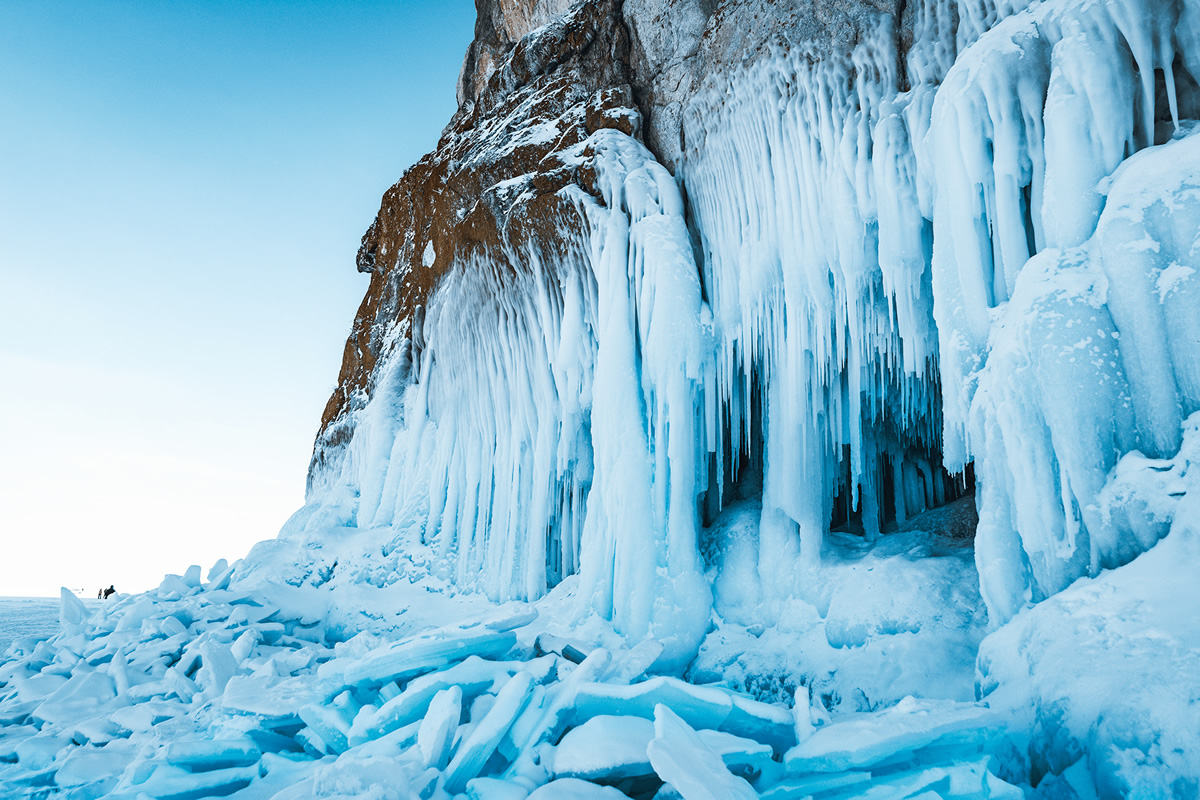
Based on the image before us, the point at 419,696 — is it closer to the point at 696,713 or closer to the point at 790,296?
the point at 696,713

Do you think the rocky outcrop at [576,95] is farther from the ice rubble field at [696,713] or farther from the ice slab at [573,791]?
the ice slab at [573,791]

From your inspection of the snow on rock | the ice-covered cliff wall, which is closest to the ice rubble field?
the snow on rock

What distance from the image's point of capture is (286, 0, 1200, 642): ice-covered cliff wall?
3.72 meters

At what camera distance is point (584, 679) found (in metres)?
4.24

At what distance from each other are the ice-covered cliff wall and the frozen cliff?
0.10 feet

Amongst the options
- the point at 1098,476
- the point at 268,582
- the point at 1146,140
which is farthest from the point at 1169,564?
the point at 268,582

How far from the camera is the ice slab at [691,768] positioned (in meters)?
2.62

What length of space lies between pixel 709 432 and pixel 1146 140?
412 cm

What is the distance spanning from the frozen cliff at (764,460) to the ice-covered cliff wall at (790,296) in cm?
3

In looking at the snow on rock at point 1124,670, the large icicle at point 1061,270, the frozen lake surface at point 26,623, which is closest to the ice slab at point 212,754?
the snow on rock at point 1124,670

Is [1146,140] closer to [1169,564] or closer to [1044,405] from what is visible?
[1044,405]

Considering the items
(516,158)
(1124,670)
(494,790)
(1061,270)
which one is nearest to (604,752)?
(494,790)

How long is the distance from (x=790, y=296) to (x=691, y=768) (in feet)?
15.3

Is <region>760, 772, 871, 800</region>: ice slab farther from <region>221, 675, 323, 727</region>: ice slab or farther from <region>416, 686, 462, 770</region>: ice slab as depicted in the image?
<region>221, 675, 323, 727</region>: ice slab
